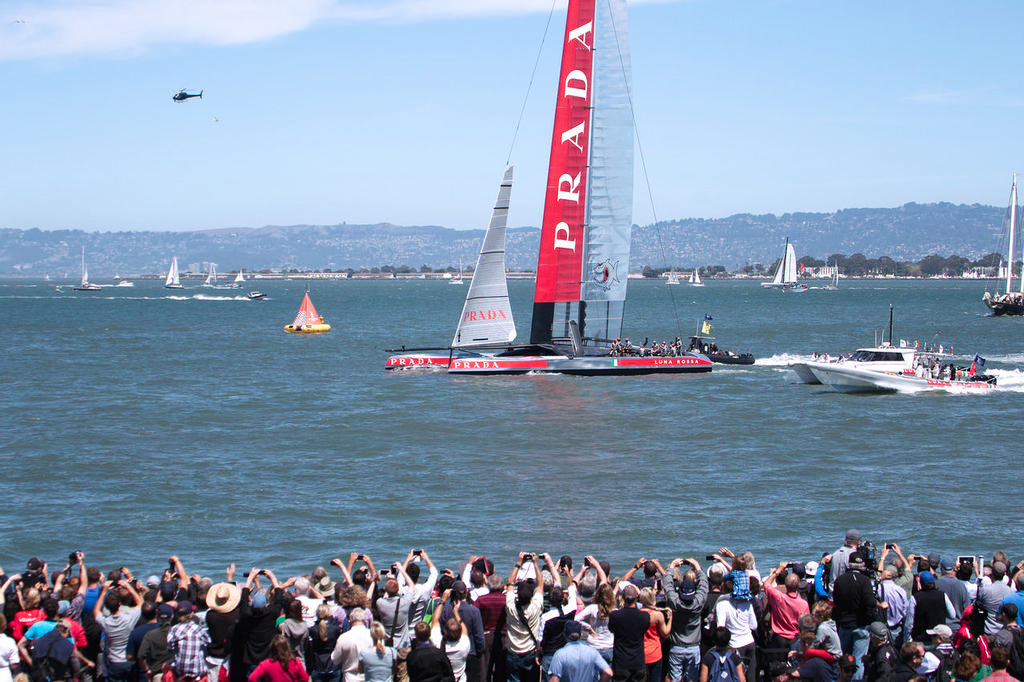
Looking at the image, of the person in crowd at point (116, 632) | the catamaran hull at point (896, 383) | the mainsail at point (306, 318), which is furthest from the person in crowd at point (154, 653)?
the mainsail at point (306, 318)

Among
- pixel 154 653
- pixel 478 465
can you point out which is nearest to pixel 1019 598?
pixel 154 653

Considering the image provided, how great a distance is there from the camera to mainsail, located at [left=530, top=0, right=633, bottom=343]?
41906 mm

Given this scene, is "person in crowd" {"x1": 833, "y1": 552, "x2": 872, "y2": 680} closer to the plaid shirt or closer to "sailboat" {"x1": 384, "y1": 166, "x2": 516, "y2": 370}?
the plaid shirt

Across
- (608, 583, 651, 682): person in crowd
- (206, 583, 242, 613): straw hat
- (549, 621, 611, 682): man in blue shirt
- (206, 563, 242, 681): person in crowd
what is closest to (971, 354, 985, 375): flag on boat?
(608, 583, 651, 682): person in crowd

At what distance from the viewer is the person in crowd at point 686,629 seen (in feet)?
29.8

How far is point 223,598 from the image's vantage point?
8820 millimetres

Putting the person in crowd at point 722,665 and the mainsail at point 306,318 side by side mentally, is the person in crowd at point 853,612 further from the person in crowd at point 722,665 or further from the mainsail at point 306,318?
the mainsail at point 306,318

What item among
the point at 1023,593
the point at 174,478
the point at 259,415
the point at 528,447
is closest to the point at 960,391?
the point at 528,447

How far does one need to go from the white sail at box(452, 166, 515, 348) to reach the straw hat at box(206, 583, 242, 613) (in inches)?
1308

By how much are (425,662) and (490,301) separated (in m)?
34.6

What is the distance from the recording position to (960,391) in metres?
37.9

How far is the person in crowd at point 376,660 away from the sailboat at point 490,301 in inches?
1312

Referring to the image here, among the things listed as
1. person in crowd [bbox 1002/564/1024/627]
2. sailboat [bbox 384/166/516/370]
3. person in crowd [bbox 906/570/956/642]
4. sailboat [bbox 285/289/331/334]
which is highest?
sailboat [bbox 384/166/516/370]

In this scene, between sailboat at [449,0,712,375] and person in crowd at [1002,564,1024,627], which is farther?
sailboat at [449,0,712,375]
